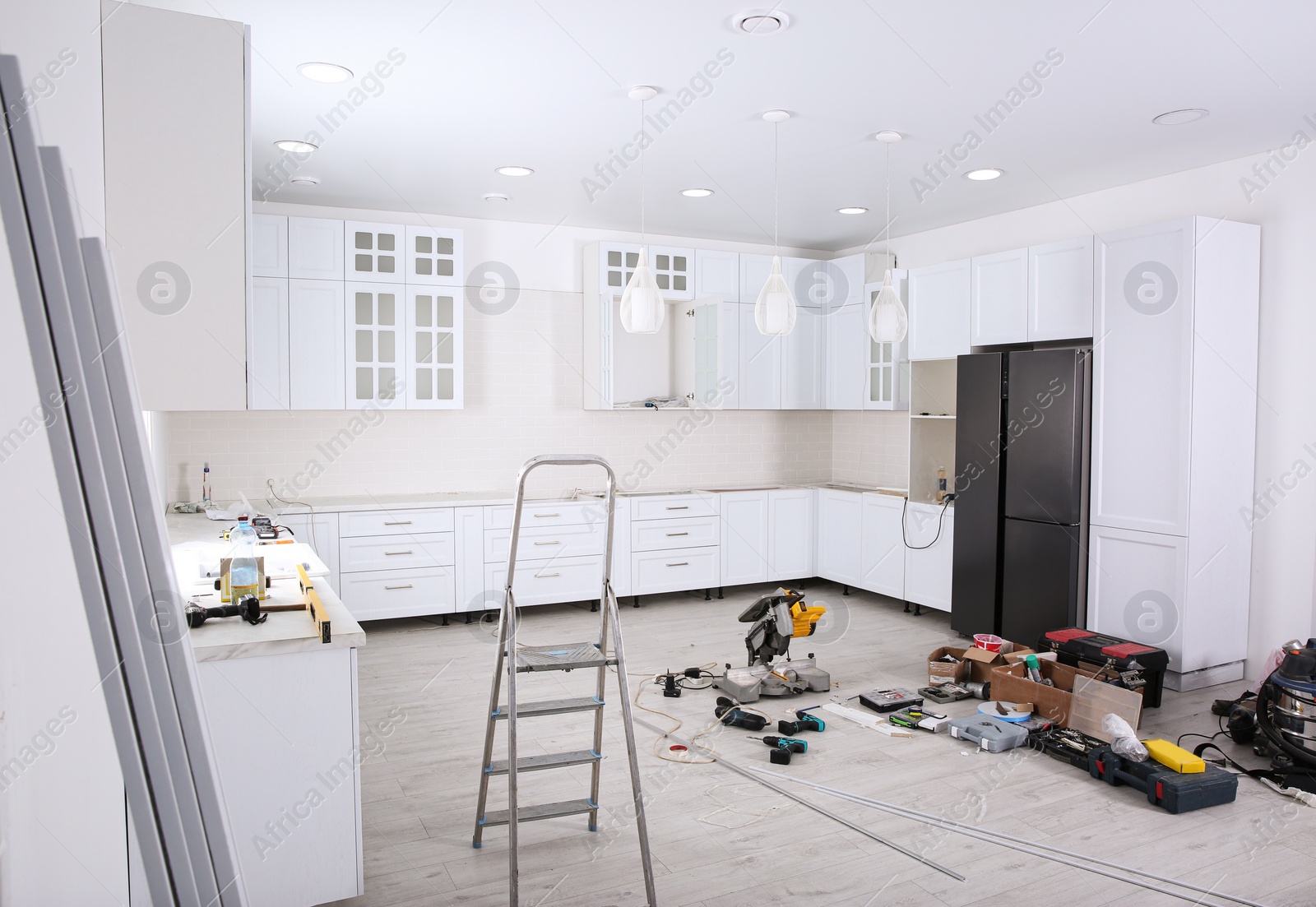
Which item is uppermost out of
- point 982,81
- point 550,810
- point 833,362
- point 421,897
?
point 982,81

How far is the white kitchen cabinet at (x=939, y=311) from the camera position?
5496 millimetres

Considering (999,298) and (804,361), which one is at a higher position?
(999,298)

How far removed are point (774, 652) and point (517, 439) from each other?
2675mm

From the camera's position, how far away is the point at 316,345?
5.33m

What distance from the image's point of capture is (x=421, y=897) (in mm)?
2523

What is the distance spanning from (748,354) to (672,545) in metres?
1.53

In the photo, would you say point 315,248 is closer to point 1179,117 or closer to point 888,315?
point 888,315

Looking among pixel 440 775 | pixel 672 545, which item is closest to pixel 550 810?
pixel 440 775

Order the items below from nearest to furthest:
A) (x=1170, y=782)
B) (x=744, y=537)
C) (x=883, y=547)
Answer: (x=1170, y=782)
(x=883, y=547)
(x=744, y=537)

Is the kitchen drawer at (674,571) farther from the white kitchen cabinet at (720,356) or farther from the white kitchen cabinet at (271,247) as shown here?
the white kitchen cabinet at (271,247)

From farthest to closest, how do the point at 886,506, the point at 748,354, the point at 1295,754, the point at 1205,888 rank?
the point at 748,354 < the point at 886,506 < the point at 1295,754 < the point at 1205,888

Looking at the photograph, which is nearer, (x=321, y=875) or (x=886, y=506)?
(x=321, y=875)

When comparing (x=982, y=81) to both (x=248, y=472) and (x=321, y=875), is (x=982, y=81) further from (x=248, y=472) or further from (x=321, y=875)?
(x=248, y=472)

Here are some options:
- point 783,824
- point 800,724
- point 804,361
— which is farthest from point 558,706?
point 804,361
